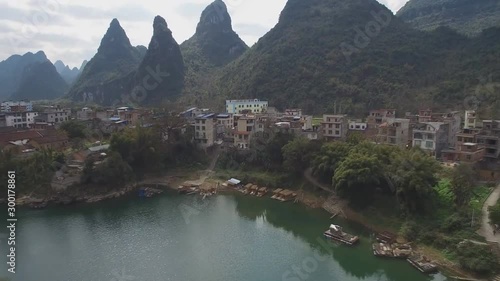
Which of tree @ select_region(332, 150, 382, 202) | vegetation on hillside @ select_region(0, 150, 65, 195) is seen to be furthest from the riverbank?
tree @ select_region(332, 150, 382, 202)

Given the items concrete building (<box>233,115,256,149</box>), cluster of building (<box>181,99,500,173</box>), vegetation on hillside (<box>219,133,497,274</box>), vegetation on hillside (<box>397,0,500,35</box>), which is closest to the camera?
vegetation on hillside (<box>219,133,497,274</box>)

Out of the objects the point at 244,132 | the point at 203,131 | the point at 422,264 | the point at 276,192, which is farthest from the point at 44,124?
the point at 422,264

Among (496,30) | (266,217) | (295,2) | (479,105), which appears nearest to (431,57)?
(496,30)

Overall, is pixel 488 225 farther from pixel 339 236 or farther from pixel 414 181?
pixel 339 236

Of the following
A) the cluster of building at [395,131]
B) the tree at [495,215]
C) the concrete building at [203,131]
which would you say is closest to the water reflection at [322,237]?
the tree at [495,215]

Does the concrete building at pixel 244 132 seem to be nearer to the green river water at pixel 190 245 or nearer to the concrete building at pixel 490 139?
the green river water at pixel 190 245

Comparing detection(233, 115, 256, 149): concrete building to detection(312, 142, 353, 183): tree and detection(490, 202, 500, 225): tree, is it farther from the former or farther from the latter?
detection(490, 202, 500, 225): tree

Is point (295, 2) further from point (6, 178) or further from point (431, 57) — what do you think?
point (6, 178)
